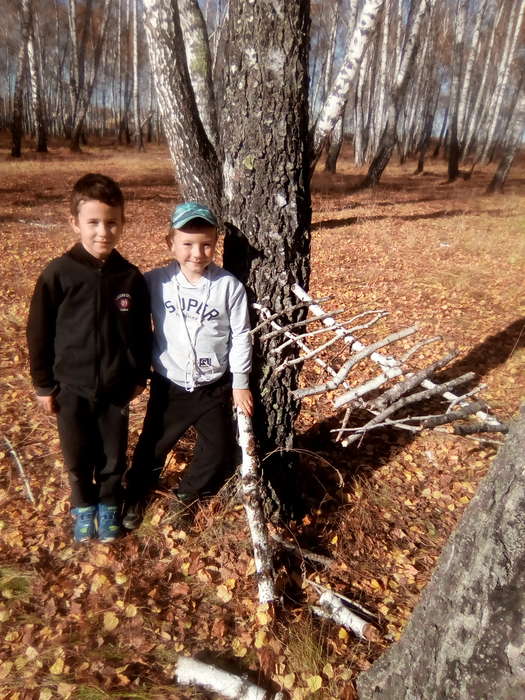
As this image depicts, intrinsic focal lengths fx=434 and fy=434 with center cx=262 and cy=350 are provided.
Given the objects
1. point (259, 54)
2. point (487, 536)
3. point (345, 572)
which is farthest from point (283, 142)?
point (345, 572)

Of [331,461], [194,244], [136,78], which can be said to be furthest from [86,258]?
[136,78]

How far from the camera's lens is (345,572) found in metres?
2.70

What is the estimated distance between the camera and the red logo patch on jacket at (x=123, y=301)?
7.39 ft

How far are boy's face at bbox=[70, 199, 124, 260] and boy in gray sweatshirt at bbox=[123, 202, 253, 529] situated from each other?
0.27 m

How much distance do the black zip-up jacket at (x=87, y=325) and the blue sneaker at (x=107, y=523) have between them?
0.79m

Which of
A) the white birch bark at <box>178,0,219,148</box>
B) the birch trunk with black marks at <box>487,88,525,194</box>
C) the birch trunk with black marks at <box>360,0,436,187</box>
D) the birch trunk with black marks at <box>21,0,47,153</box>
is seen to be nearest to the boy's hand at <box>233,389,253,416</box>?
the white birch bark at <box>178,0,219,148</box>

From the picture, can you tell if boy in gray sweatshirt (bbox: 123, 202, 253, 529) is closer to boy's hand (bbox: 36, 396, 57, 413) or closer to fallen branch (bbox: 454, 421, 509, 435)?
boy's hand (bbox: 36, 396, 57, 413)

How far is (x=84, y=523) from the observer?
105 inches

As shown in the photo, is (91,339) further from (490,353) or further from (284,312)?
(490,353)

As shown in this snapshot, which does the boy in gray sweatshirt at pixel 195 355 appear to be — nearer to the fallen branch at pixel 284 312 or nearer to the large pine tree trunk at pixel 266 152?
the fallen branch at pixel 284 312

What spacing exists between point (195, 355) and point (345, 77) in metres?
3.12

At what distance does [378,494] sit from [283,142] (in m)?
2.57

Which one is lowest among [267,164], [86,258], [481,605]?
[481,605]

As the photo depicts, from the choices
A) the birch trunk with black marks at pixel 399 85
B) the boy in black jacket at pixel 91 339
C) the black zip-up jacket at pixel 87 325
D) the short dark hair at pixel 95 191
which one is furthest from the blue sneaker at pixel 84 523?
the birch trunk with black marks at pixel 399 85
